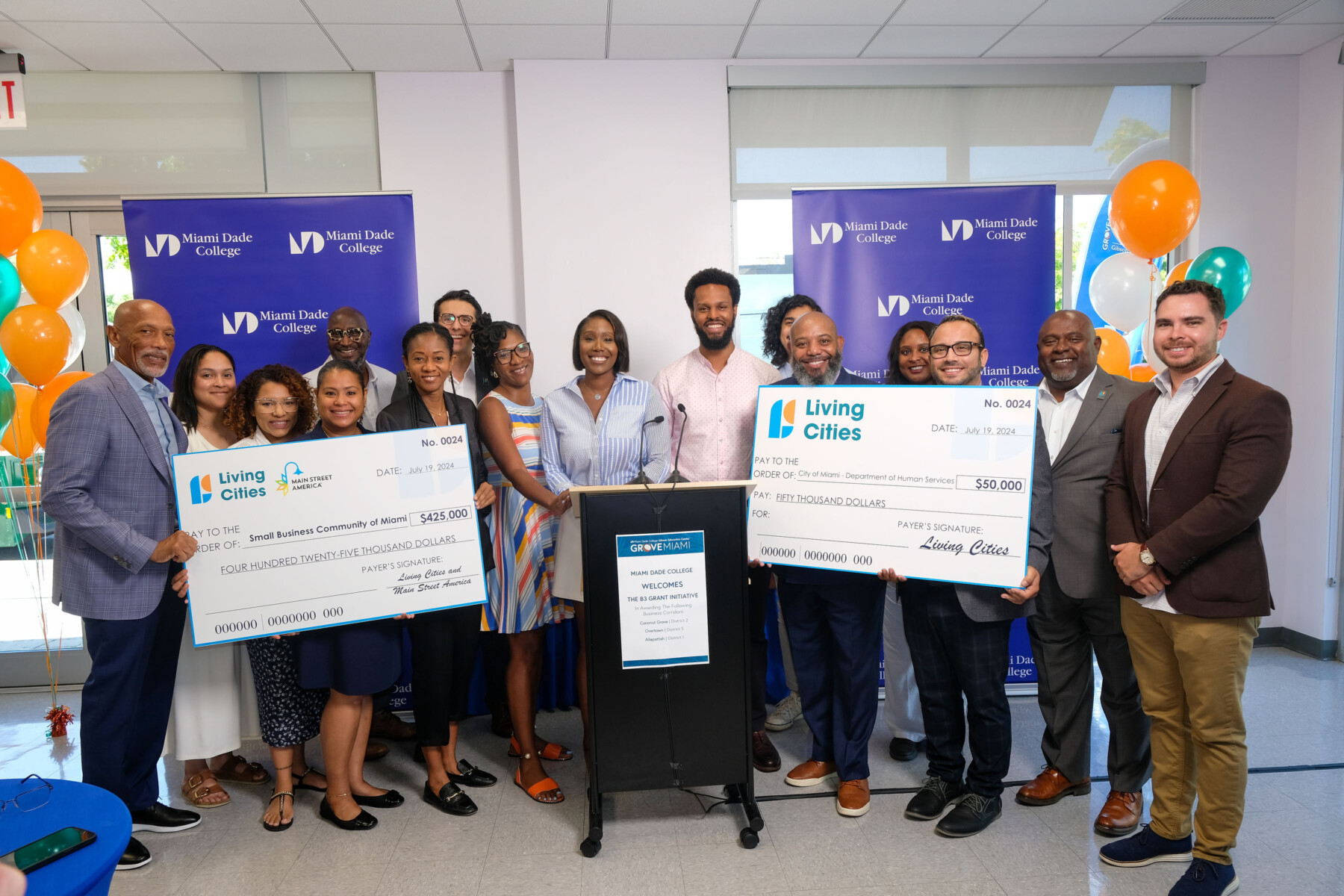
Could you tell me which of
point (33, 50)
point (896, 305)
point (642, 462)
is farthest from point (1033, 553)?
point (33, 50)

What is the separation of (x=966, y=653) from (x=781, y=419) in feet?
3.47

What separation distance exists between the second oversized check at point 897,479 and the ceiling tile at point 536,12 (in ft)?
7.52

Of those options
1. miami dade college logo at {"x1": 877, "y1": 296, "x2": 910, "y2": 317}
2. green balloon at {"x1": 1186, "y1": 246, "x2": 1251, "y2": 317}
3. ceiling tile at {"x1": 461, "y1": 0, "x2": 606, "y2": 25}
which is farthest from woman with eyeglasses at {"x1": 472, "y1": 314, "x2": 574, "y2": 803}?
green balloon at {"x1": 1186, "y1": 246, "x2": 1251, "y2": 317}

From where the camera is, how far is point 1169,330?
2.38 m

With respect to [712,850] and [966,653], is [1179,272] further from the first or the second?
[712,850]

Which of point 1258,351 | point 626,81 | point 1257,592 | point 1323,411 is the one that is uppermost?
point 626,81

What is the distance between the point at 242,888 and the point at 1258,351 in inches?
233

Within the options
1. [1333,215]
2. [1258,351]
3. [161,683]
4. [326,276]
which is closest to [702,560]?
[161,683]

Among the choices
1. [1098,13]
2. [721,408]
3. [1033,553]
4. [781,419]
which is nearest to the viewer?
[1033,553]

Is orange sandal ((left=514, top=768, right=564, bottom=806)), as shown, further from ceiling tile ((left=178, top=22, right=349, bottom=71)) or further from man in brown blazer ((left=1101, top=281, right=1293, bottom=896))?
ceiling tile ((left=178, top=22, right=349, bottom=71))

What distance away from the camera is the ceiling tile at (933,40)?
4.22m

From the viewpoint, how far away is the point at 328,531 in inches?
107

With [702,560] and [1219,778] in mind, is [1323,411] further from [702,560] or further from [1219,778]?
[702,560]

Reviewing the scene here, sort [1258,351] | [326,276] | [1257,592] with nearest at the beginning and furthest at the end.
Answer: [1257,592], [326,276], [1258,351]
